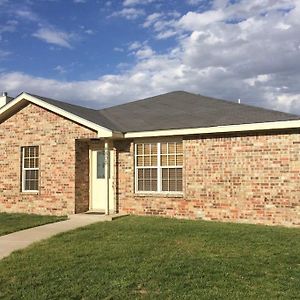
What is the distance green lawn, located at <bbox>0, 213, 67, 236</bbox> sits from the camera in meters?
12.2

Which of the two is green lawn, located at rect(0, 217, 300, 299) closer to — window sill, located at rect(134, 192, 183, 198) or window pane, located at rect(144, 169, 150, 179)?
window sill, located at rect(134, 192, 183, 198)

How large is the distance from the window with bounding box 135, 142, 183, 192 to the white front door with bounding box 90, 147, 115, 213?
999 mm

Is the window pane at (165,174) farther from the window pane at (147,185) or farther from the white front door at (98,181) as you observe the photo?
the white front door at (98,181)

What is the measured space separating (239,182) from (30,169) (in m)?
7.46

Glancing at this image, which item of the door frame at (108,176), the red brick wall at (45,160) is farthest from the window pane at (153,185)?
the red brick wall at (45,160)

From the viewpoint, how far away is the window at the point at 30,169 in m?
15.9

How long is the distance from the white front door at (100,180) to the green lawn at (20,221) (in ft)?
5.35

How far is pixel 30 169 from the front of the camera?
628 inches

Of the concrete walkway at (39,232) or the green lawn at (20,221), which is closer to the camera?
the concrete walkway at (39,232)

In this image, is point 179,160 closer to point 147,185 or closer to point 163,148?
point 163,148

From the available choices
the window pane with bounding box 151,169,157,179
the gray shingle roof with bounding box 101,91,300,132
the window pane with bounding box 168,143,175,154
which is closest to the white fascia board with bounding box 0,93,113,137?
the gray shingle roof with bounding box 101,91,300,132

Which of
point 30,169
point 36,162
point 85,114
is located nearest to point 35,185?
point 30,169

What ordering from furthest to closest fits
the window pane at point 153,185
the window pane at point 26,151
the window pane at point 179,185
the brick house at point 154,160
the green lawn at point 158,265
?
the window pane at point 26,151, the window pane at point 153,185, the window pane at point 179,185, the brick house at point 154,160, the green lawn at point 158,265

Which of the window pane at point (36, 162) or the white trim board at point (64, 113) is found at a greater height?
the white trim board at point (64, 113)
